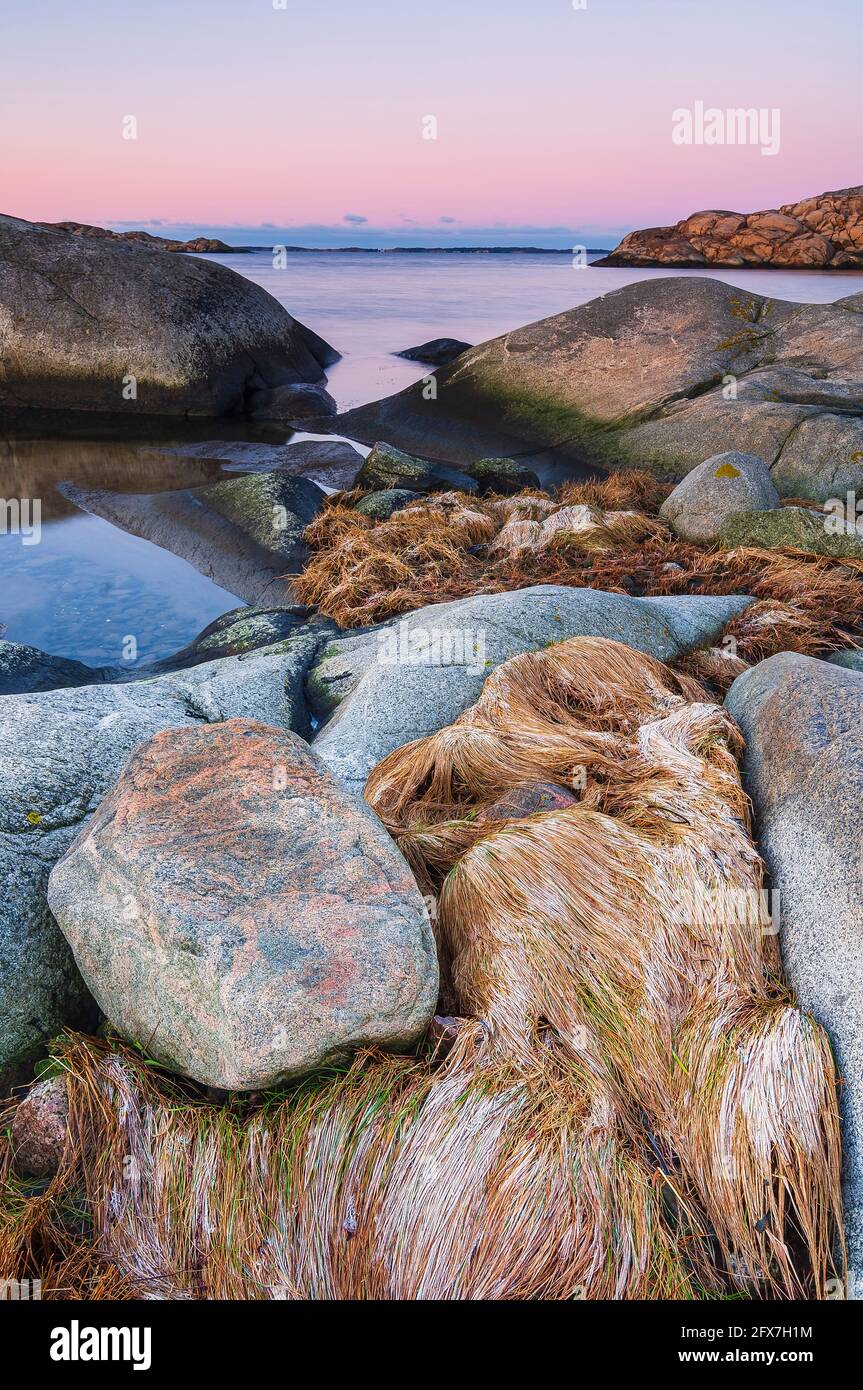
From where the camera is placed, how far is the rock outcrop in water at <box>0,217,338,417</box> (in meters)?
14.9

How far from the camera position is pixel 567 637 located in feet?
16.7

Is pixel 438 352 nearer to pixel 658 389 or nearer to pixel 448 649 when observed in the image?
pixel 658 389

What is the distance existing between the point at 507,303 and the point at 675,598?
117ft

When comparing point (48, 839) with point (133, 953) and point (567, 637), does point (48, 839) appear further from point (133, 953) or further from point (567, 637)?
point (567, 637)

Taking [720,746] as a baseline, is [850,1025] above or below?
below

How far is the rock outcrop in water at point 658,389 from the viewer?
32.7 feet

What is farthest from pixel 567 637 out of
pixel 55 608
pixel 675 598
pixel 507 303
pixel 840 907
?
pixel 507 303

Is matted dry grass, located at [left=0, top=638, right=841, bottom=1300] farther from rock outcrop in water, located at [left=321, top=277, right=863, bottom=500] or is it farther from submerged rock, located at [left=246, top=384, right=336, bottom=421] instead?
submerged rock, located at [left=246, top=384, right=336, bottom=421]

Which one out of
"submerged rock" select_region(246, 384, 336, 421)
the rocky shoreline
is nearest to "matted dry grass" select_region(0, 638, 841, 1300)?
the rocky shoreline

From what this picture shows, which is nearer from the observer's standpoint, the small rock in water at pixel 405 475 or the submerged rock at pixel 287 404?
the small rock in water at pixel 405 475

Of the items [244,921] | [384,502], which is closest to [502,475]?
[384,502]

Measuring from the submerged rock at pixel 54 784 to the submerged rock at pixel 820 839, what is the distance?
217 centimetres

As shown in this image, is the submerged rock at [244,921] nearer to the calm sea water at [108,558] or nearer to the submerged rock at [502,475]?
the calm sea water at [108,558]

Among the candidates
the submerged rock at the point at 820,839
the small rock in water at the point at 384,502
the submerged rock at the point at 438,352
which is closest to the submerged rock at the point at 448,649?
the submerged rock at the point at 820,839
